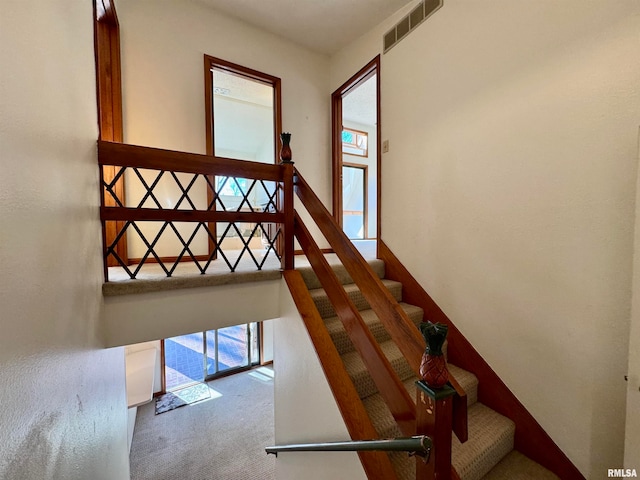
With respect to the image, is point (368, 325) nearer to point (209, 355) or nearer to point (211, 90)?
point (211, 90)

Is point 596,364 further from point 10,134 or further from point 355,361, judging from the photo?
point 10,134

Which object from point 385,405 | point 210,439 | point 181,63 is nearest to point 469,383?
point 385,405

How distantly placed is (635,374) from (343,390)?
3.98 ft

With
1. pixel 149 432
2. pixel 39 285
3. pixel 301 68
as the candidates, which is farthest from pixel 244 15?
pixel 149 432

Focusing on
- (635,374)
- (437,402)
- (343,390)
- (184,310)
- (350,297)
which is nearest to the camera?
(437,402)

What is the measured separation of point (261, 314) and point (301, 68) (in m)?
2.91

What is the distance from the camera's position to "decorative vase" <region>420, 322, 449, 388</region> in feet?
2.48

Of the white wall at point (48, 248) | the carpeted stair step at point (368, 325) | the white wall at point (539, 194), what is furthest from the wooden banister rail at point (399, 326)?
the white wall at point (48, 248)

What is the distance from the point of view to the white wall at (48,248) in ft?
1.95

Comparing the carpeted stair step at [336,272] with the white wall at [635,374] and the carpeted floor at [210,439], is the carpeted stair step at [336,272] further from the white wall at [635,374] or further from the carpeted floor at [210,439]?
the carpeted floor at [210,439]

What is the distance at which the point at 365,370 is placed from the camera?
158 cm

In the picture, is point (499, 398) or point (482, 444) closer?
point (482, 444)

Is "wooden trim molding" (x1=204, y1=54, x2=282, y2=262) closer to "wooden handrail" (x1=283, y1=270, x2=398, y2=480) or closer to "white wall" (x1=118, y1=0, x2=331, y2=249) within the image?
"white wall" (x1=118, y1=0, x2=331, y2=249)

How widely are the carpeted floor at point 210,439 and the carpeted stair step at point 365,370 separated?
2271 millimetres
